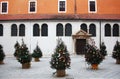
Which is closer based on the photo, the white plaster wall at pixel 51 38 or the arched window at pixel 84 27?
the white plaster wall at pixel 51 38

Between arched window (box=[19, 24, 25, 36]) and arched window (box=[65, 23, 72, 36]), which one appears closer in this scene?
arched window (box=[65, 23, 72, 36])

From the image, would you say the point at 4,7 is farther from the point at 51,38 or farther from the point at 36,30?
the point at 51,38

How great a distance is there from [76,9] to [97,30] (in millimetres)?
4480

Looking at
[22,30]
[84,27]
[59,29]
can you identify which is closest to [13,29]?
[22,30]

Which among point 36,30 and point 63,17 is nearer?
point 63,17

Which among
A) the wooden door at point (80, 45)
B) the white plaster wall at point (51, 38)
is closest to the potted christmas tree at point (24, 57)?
the white plaster wall at point (51, 38)

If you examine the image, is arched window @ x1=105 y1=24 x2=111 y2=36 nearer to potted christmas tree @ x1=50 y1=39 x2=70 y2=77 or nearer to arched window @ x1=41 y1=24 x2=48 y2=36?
arched window @ x1=41 y1=24 x2=48 y2=36

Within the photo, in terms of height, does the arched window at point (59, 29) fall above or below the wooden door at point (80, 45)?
above

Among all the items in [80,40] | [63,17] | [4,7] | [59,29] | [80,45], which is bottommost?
[80,45]

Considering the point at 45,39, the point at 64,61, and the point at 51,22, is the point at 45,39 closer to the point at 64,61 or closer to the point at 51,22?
the point at 51,22

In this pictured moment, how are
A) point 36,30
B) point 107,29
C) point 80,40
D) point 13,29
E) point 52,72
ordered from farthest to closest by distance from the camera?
point 13,29
point 36,30
point 107,29
point 80,40
point 52,72

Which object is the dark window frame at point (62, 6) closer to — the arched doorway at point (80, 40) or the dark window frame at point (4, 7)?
the arched doorway at point (80, 40)

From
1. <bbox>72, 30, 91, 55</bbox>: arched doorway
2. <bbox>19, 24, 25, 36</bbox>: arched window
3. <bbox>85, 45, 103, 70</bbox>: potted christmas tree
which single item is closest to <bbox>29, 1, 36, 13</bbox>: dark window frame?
<bbox>19, 24, 25, 36</bbox>: arched window

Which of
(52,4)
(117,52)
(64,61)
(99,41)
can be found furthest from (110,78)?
(52,4)
